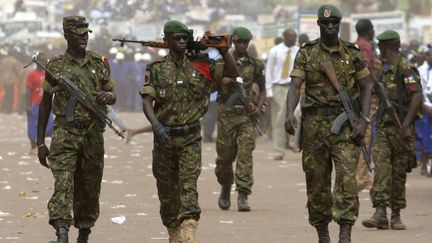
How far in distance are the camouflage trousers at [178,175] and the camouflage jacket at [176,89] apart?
0.53ft

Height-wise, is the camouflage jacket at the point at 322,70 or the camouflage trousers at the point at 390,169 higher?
the camouflage jacket at the point at 322,70

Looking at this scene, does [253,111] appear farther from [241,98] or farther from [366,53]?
[366,53]

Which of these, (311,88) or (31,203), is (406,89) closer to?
(311,88)

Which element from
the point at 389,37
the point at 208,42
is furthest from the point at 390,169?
the point at 208,42

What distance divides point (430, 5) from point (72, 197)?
3753 cm

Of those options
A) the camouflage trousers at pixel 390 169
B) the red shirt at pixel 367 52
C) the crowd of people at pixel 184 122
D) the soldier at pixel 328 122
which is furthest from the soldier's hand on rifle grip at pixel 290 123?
the red shirt at pixel 367 52

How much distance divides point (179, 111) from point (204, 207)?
14.0 feet

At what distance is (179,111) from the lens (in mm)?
11250

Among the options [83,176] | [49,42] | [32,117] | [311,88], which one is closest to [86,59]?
[83,176]

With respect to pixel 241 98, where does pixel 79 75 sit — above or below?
above

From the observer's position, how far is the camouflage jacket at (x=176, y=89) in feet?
36.9

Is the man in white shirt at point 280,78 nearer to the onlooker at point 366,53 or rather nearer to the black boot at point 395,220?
the onlooker at point 366,53

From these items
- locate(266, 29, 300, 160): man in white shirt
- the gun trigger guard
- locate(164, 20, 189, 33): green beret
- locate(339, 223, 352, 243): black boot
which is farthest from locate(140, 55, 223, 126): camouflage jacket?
locate(266, 29, 300, 160): man in white shirt

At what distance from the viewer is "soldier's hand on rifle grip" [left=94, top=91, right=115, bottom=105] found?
11.1 metres
